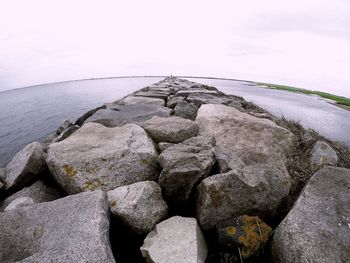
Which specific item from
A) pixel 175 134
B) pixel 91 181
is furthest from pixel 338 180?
pixel 91 181

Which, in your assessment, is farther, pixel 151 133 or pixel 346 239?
pixel 151 133

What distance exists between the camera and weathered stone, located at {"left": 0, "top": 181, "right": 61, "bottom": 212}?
4.23 m

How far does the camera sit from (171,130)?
197 inches

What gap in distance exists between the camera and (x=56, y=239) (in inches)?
108

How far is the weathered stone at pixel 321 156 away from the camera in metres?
4.57

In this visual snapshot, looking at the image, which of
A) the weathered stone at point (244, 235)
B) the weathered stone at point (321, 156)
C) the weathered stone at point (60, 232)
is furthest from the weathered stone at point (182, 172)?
the weathered stone at point (321, 156)

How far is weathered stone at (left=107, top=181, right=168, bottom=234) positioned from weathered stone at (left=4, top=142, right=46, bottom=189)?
6.21ft

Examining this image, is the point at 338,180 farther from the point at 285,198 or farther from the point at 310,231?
the point at 310,231

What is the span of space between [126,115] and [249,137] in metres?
3.26

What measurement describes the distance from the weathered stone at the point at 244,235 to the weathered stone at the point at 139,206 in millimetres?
759

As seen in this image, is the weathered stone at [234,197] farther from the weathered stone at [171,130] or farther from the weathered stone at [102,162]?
the weathered stone at [171,130]

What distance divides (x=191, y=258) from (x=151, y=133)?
2829 mm

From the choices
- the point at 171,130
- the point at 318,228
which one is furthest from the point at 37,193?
the point at 318,228

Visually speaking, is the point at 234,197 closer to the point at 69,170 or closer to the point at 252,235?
the point at 252,235
